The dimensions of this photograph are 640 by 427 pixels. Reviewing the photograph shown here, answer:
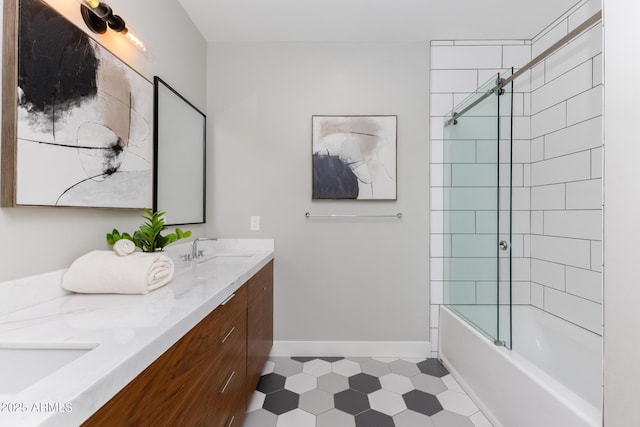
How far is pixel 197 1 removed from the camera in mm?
1830

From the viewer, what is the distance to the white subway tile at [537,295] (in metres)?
2.07

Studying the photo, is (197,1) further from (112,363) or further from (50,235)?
(112,363)

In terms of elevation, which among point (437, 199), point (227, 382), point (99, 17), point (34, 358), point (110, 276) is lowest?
point (227, 382)

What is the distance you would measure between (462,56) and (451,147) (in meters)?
0.70

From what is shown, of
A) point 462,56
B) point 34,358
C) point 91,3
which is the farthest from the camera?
point 462,56

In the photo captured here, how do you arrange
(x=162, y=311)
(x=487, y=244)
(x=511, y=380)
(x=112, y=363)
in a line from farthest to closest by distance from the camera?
(x=487, y=244) < (x=511, y=380) < (x=162, y=311) < (x=112, y=363)

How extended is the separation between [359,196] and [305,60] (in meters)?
1.11

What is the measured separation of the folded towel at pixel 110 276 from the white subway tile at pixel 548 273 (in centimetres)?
232

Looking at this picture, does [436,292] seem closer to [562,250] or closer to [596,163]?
[562,250]

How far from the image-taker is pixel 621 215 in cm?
83

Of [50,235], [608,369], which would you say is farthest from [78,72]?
[608,369]

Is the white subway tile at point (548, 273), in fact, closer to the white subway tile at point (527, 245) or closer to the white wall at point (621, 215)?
the white subway tile at point (527, 245)

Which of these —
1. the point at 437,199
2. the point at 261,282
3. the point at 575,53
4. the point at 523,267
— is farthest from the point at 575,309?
the point at 261,282

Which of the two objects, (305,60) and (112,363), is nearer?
(112,363)
